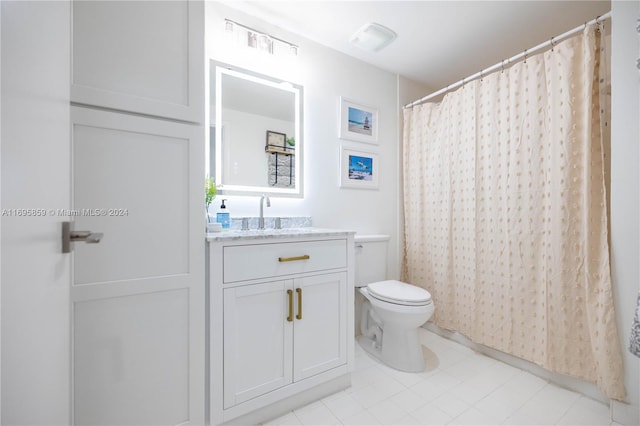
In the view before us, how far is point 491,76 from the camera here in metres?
1.79

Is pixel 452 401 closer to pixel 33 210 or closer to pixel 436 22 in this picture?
pixel 33 210

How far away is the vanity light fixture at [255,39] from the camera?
1676 mm

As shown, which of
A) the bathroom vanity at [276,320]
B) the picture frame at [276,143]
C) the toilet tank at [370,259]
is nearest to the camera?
the bathroom vanity at [276,320]

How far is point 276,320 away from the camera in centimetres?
129

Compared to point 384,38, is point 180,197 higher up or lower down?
lower down

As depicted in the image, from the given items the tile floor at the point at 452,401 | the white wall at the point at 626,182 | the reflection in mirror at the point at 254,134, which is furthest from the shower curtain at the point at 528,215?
the reflection in mirror at the point at 254,134

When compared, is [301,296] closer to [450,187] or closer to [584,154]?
[450,187]

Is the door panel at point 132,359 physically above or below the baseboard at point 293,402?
above

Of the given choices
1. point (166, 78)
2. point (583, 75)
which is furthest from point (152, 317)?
point (583, 75)

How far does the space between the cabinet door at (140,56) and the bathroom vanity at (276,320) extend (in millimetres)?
583

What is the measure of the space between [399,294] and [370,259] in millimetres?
441

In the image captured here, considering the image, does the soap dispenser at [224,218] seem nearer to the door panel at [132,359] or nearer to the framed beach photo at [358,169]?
the door panel at [132,359]

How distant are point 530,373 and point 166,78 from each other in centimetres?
254

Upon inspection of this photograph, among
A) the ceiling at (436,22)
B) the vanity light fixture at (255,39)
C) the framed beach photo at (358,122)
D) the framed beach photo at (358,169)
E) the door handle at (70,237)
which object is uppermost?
the ceiling at (436,22)
